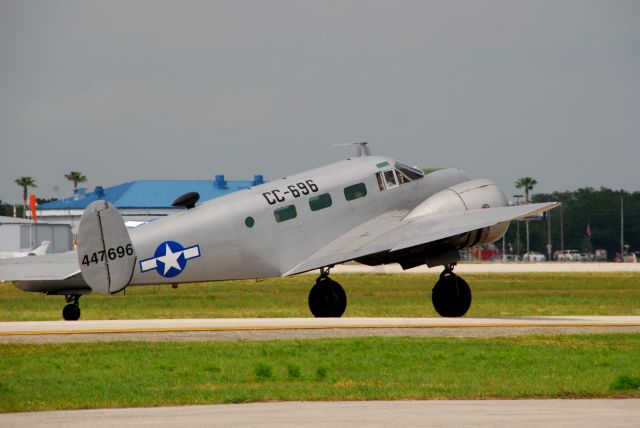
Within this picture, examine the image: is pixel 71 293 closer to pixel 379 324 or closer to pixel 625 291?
pixel 379 324

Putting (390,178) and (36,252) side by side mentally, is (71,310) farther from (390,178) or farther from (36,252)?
(36,252)

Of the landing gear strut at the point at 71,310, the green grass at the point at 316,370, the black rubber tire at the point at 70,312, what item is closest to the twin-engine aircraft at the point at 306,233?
the landing gear strut at the point at 71,310

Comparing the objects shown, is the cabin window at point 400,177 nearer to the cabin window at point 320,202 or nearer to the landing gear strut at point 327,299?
the cabin window at point 320,202

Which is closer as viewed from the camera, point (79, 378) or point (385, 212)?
point (79, 378)

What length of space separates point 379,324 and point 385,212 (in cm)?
446

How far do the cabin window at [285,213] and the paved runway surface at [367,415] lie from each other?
578 inches

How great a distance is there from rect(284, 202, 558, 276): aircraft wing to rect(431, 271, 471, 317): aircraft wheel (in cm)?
174

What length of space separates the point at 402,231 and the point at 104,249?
A: 7.96 m

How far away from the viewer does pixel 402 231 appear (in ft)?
113

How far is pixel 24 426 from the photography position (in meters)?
17.2

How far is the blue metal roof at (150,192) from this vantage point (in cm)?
18088

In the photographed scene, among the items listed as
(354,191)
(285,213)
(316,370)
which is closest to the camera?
(316,370)

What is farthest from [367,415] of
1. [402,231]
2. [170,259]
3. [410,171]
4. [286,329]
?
[410,171]

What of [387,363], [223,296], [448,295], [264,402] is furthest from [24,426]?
[223,296]
